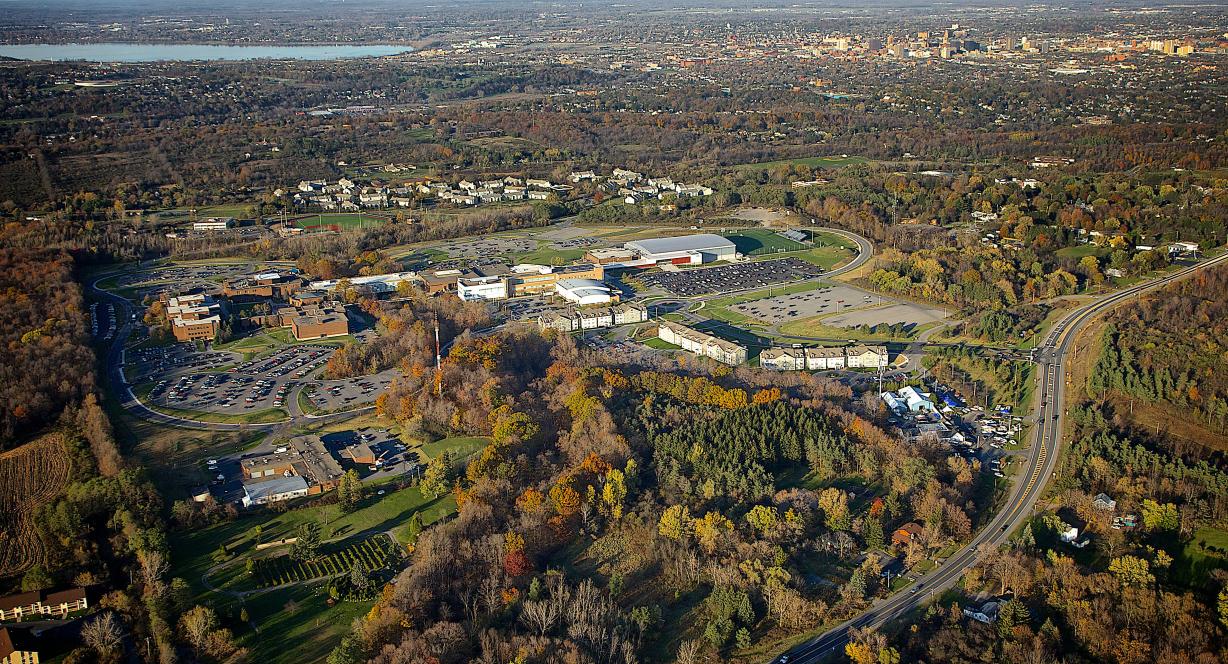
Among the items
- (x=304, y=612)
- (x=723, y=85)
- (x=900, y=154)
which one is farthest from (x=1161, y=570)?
(x=723, y=85)

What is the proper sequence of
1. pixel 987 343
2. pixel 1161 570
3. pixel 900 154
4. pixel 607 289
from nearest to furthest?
1. pixel 1161 570
2. pixel 987 343
3. pixel 607 289
4. pixel 900 154

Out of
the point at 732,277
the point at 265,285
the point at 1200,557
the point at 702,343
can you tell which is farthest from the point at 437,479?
the point at 732,277

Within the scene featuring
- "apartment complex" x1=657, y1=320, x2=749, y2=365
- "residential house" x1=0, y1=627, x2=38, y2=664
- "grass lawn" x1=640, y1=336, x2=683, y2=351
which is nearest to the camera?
"residential house" x1=0, y1=627, x2=38, y2=664

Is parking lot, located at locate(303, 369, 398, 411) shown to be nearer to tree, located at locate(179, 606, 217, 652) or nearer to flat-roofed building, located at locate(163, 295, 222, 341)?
flat-roofed building, located at locate(163, 295, 222, 341)

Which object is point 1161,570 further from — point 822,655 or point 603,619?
point 603,619

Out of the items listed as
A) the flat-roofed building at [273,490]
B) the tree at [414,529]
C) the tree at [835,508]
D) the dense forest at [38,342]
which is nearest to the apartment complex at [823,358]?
the tree at [835,508]

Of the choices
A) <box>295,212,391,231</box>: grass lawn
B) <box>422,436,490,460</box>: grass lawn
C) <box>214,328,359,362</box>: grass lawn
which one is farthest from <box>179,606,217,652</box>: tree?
<box>295,212,391,231</box>: grass lawn
